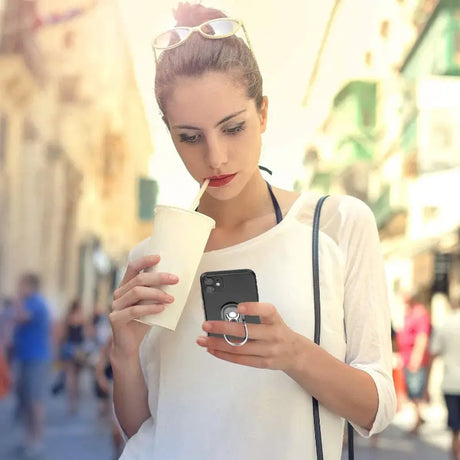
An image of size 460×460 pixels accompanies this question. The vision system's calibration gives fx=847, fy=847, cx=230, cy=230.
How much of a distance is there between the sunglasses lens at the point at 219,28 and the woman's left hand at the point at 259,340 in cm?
50

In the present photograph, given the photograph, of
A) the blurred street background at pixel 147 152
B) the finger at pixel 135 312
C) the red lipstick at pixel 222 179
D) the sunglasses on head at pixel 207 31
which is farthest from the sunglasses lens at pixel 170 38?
the finger at pixel 135 312

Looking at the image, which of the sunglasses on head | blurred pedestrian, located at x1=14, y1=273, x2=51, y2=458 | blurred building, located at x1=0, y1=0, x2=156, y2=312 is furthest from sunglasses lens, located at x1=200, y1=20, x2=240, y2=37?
blurred building, located at x1=0, y1=0, x2=156, y2=312

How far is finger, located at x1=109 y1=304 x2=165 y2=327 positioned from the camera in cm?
126

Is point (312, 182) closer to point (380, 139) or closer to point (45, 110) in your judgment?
point (380, 139)

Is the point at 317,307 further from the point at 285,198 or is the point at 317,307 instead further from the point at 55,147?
the point at 55,147

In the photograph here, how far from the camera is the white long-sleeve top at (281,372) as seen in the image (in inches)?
53.0

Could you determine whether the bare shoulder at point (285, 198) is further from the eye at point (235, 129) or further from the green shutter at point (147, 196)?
the green shutter at point (147, 196)

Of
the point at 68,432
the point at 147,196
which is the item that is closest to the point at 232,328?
the point at 147,196

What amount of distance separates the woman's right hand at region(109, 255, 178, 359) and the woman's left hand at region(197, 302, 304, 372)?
0.12 m

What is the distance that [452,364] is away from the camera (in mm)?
5992

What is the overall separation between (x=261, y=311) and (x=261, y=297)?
0.25m

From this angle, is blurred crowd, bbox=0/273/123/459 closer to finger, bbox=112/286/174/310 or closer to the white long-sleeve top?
the white long-sleeve top

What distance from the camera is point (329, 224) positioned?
1.41 m

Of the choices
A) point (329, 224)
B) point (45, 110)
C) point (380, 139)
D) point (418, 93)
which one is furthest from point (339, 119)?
point (45, 110)
